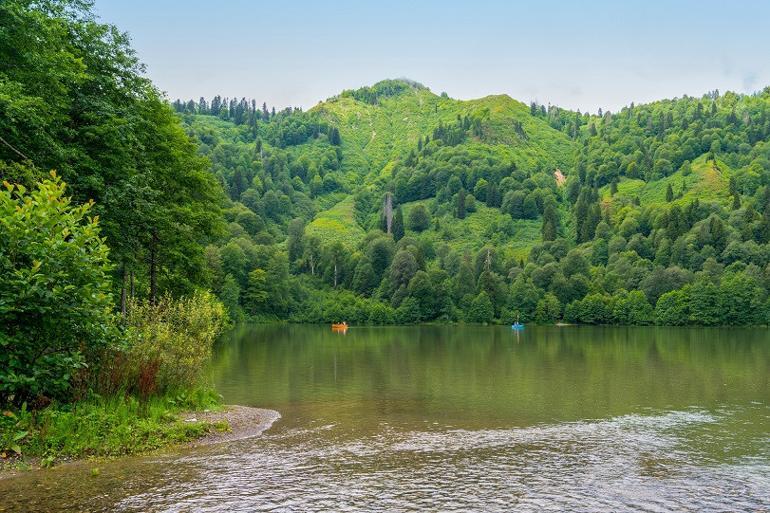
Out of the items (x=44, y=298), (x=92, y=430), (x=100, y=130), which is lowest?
(x=92, y=430)

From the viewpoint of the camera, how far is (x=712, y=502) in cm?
1695

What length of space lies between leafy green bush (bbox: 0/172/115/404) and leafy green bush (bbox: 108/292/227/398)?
238 centimetres

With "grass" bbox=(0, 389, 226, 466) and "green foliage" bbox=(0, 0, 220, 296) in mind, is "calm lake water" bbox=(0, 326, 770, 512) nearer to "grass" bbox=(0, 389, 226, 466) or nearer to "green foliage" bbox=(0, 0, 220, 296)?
"grass" bbox=(0, 389, 226, 466)

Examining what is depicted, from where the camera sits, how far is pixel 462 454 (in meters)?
22.2

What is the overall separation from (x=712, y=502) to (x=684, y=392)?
25.7 m

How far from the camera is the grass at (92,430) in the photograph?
62.9ft

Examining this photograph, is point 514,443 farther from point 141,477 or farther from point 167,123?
point 167,123

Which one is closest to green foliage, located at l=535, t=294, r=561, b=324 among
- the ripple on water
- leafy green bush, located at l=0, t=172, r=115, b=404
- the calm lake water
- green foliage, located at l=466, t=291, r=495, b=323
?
green foliage, located at l=466, t=291, r=495, b=323

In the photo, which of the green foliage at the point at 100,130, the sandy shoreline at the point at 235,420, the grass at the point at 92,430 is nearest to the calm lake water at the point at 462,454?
the sandy shoreline at the point at 235,420

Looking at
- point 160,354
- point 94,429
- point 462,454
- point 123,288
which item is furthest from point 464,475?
point 123,288

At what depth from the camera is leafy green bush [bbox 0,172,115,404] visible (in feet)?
64.2

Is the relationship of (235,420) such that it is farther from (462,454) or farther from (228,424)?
(462,454)

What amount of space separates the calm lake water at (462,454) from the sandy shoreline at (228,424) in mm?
651

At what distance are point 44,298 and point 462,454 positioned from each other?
1515cm
